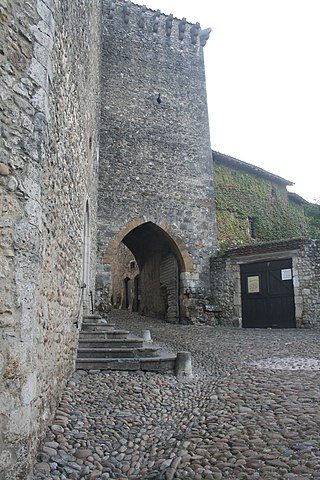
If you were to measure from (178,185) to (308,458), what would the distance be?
10.4 m

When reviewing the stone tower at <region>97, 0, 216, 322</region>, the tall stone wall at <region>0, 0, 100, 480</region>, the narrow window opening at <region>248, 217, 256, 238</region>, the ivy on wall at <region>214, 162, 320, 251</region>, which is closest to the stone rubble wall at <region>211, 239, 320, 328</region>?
the stone tower at <region>97, 0, 216, 322</region>

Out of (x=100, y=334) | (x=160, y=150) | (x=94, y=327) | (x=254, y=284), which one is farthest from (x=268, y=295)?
(x=100, y=334)

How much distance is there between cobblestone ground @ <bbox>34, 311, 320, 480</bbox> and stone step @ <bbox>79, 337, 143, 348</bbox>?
0.75 m

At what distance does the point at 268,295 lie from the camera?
11.4 metres

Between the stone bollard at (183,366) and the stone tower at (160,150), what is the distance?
596 centimetres

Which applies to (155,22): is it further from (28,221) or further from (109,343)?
(28,221)

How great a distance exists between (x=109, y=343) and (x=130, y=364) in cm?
67

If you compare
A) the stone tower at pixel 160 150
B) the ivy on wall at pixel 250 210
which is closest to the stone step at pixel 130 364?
the stone tower at pixel 160 150

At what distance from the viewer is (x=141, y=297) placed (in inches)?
641

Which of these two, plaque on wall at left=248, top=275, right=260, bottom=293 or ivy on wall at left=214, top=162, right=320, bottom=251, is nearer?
plaque on wall at left=248, top=275, right=260, bottom=293

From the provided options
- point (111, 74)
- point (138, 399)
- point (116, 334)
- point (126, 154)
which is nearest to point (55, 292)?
point (138, 399)

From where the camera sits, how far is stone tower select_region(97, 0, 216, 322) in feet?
38.0

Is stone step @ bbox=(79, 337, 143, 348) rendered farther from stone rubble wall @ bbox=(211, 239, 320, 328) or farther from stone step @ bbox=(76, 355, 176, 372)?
stone rubble wall @ bbox=(211, 239, 320, 328)

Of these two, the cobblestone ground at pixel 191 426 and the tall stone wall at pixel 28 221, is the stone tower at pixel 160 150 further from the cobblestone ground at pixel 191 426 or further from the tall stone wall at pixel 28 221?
the tall stone wall at pixel 28 221
